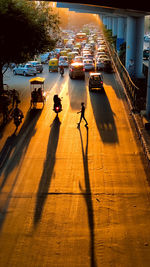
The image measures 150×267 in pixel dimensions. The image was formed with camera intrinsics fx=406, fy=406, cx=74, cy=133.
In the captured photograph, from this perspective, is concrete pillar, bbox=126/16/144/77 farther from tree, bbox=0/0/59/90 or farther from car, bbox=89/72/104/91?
tree, bbox=0/0/59/90

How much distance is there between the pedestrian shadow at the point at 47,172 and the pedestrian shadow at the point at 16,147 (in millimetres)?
1078

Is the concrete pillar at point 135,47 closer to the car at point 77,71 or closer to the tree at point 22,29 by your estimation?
the car at point 77,71

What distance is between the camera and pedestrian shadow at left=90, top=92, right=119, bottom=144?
66.4 ft

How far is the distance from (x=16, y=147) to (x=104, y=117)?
740 cm

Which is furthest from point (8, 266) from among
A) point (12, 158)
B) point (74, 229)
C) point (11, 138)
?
point (11, 138)

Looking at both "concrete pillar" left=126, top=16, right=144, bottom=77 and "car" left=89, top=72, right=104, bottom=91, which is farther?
"concrete pillar" left=126, top=16, right=144, bottom=77

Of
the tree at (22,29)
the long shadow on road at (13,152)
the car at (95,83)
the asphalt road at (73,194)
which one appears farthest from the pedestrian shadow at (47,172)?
the car at (95,83)

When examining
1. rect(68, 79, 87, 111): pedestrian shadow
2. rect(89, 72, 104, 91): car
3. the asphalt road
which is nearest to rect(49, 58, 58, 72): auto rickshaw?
rect(68, 79, 87, 111): pedestrian shadow

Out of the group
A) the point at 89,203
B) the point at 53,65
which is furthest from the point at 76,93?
the point at 89,203

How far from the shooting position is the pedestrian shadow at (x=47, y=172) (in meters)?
12.6

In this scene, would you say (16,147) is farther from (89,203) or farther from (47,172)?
(89,203)

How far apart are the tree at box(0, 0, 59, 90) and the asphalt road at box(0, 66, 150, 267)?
5914 mm

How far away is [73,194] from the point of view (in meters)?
13.5

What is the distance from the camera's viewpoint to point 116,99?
29406 millimetres
